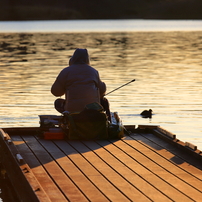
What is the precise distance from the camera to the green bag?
803 centimetres

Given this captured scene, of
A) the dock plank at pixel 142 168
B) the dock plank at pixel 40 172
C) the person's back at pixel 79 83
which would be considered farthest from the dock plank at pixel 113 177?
the person's back at pixel 79 83

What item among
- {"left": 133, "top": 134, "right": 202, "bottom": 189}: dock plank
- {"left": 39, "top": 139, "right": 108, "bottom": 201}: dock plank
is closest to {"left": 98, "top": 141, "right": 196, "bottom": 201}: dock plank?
{"left": 133, "top": 134, "right": 202, "bottom": 189}: dock plank

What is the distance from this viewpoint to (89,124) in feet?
26.7

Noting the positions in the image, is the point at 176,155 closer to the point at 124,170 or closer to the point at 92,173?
the point at 124,170

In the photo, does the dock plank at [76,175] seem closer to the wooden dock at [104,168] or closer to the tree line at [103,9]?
the wooden dock at [104,168]

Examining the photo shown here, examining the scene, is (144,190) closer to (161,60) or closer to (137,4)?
(161,60)

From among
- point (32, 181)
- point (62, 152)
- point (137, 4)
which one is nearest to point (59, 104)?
point (62, 152)

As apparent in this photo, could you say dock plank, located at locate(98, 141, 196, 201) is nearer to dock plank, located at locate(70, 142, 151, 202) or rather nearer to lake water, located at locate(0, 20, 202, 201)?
dock plank, located at locate(70, 142, 151, 202)

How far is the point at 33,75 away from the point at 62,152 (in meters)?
15.5

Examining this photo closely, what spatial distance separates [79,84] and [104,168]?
196cm

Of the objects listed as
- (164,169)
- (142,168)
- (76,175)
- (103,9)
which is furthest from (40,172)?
(103,9)

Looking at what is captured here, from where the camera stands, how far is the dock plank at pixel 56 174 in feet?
18.9

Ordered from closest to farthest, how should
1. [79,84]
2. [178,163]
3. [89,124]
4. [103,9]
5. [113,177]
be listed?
1. [113,177]
2. [178,163]
3. [89,124]
4. [79,84]
5. [103,9]

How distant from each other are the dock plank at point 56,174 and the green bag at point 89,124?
1.88 feet
